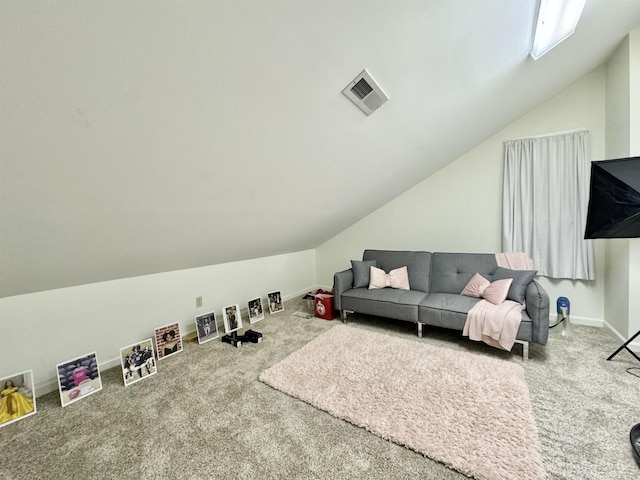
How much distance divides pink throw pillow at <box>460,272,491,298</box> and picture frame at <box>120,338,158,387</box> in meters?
3.08

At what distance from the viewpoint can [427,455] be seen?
130 cm

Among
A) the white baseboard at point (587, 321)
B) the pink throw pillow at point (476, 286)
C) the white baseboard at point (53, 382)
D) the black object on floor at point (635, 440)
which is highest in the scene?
the pink throw pillow at point (476, 286)

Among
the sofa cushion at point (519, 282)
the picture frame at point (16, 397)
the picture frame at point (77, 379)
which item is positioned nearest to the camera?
the picture frame at point (16, 397)

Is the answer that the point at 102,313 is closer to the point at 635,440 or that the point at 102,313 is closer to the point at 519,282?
the point at 635,440

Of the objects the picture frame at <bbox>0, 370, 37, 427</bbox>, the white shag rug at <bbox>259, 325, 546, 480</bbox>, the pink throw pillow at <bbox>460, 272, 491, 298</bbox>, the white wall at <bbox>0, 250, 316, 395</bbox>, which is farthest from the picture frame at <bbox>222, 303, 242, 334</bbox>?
the pink throw pillow at <bbox>460, 272, 491, 298</bbox>

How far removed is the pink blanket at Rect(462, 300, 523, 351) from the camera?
2.14 m

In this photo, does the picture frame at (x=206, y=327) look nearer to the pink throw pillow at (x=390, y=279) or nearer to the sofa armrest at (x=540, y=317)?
the pink throw pillow at (x=390, y=279)

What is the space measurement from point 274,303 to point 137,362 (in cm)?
168

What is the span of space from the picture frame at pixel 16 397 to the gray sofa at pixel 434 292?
2599 mm

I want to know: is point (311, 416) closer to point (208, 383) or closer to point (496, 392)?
point (208, 383)

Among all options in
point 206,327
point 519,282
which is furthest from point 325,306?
point 519,282

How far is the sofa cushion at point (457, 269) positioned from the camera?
2893mm

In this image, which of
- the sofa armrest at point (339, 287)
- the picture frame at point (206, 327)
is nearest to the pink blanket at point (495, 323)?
the sofa armrest at point (339, 287)

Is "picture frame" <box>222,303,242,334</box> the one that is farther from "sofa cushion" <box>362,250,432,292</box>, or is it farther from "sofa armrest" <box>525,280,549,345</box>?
"sofa armrest" <box>525,280,549,345</box>
